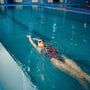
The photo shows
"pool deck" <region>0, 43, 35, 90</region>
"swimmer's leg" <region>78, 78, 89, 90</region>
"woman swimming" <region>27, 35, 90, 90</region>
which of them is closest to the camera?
"pool deck" <region>0, 43, 35, 90</region>

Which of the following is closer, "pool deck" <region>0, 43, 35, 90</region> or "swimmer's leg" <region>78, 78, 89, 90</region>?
"pool deck" <region>0, 43, 35, 90</region>

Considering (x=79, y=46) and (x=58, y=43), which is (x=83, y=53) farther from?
(x=58, y=43)

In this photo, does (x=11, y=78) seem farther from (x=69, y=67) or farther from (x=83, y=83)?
(x=83, y=83)

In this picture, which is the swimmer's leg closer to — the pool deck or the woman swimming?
the woman swimming


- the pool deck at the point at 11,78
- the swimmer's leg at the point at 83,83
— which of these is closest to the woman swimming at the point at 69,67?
the swimmer's leg at the point at 83,83

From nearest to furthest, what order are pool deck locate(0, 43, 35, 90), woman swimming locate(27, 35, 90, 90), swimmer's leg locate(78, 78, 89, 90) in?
pool deck locate(0, 43, 35, 90)
swimmer's leg locate(78, 78, 89, 90)
woman swimming locate(27, 35, 90, 90)

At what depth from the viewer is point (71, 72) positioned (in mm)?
3066

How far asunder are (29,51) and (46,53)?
81cm

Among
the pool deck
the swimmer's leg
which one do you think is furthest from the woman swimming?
the pool deck

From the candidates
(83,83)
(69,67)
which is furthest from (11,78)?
(83,83)

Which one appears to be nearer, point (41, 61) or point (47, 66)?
point (47, 66)

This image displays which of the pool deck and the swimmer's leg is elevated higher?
the pool deck

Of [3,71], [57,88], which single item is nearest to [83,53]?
[57,88]

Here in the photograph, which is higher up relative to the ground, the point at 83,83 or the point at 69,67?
the point at 69,67
